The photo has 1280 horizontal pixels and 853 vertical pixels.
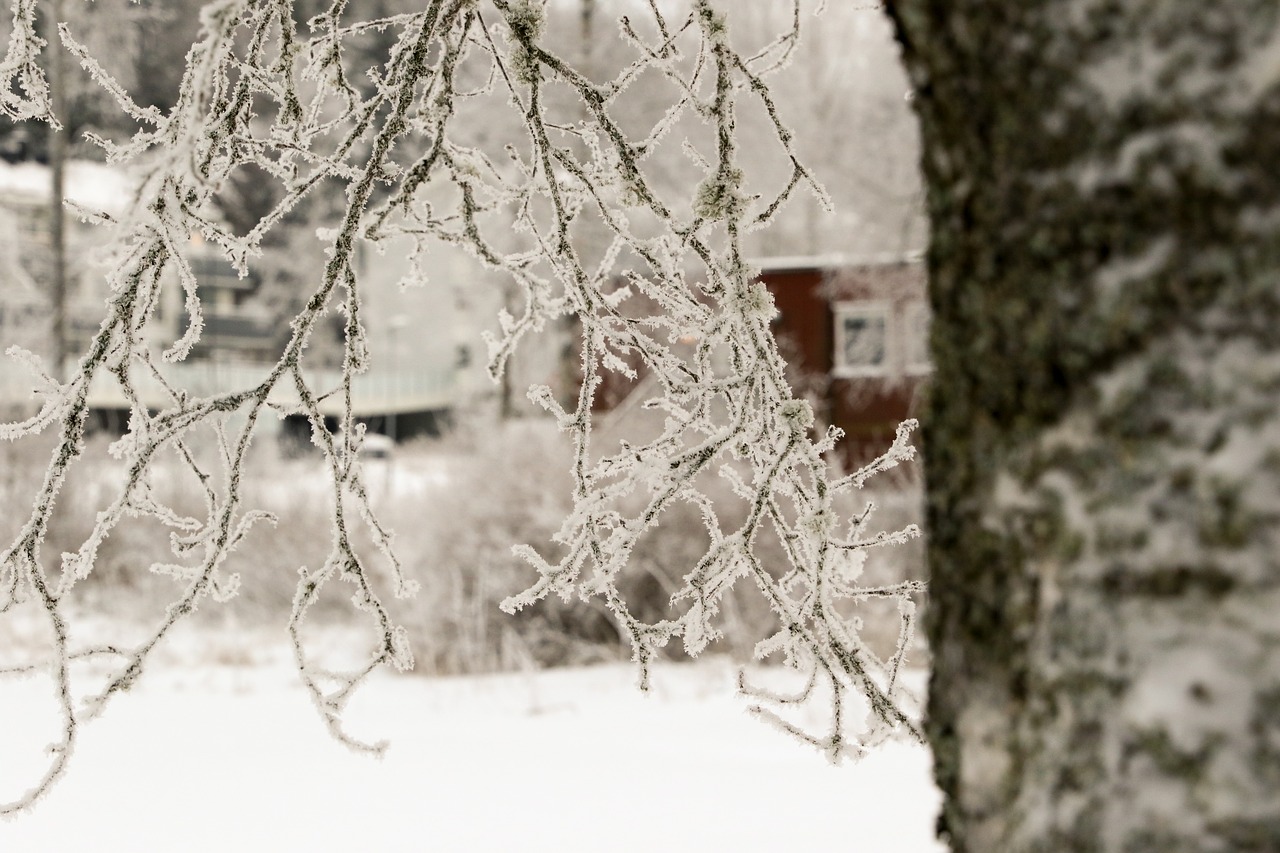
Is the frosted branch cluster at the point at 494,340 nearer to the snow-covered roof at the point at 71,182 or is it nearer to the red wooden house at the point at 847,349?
the red wooden house at the point at 847,349

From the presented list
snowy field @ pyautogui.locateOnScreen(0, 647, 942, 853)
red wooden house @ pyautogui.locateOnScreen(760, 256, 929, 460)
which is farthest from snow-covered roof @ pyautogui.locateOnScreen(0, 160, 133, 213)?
snowy field @ pyautogui.locateOnScreen(0, 647, 942, 853)

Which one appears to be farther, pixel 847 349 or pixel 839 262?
pixel 847 349

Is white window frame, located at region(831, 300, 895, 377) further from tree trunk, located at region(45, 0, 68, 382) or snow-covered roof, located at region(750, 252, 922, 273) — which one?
tree trunk, located at region(45, 0, 68, 382)

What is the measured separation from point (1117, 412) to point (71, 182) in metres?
18.4

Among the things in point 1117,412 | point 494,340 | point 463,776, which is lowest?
point 463,776

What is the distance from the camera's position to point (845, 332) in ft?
50.5

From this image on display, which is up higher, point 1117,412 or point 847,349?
point 847,349

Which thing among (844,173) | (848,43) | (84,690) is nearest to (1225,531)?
(84,690)

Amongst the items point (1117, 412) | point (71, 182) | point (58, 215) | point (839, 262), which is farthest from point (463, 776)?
point (71, 182)

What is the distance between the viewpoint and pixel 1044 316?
0.75 metres

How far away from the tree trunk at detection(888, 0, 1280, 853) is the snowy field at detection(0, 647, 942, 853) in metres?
2.32

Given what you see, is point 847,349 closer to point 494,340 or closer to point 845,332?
point 845,332

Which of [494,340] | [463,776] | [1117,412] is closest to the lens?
[1117,412]

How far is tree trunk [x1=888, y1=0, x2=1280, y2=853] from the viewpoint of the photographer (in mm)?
668
